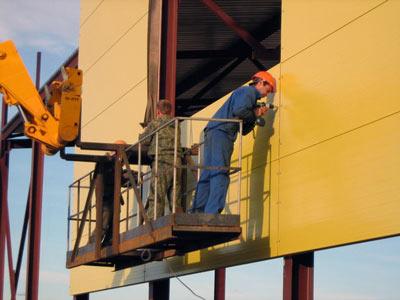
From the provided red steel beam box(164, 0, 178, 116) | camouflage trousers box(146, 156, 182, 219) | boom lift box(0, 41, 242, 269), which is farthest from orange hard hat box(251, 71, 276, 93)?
red steel beam box(164, 0, 178, 116)

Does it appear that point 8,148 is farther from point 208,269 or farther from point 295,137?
point 295,137

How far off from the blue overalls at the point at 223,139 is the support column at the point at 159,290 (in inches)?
220

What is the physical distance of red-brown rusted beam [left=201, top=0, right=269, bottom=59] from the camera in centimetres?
1827

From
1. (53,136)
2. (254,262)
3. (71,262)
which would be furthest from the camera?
(71,262)

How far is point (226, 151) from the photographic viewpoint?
1380cm

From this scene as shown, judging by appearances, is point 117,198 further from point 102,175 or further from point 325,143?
point 325,143

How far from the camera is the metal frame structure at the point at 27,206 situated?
2711 cm

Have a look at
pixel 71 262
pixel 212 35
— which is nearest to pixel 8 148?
pixel 212 35

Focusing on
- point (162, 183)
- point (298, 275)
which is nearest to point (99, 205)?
point (162, 183)

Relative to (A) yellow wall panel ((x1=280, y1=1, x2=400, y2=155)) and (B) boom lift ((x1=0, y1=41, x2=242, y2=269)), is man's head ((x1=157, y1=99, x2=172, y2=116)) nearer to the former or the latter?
(B) boom lift ((x1=0, y1=41, x2=242, y2=269))

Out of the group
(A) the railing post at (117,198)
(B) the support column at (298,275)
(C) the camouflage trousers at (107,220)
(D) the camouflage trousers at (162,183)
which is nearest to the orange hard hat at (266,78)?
(D) the camouflage trousers at (162,183)

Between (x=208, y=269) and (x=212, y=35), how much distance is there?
8853 mm

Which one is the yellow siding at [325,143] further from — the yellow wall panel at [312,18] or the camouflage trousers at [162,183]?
Result: the camouflage trousers at [162,183]

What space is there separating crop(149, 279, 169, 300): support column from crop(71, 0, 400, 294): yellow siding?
262 centimetres
